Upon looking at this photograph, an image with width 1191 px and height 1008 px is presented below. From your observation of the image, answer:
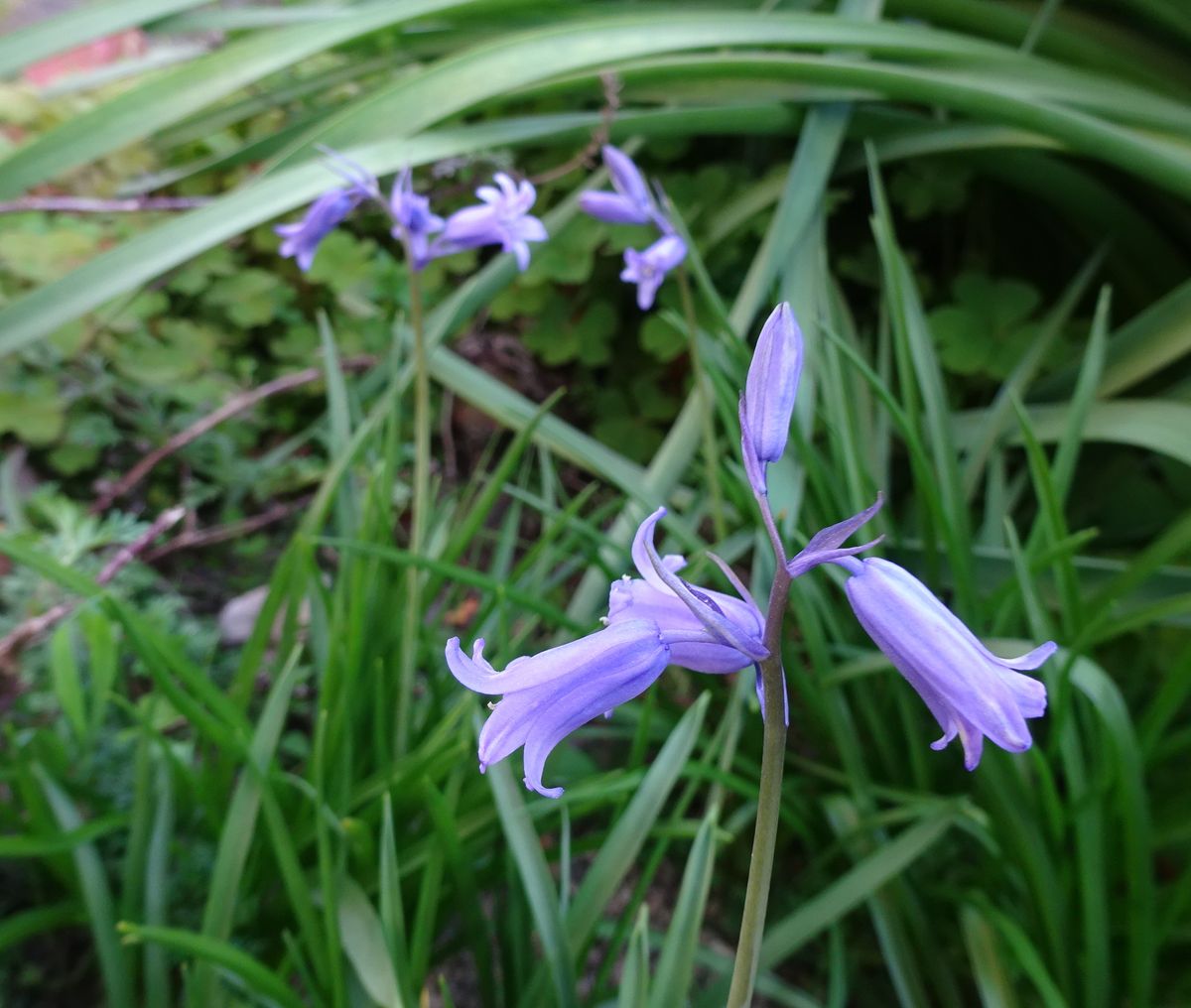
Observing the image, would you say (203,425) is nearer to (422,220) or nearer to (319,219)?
(319,219)

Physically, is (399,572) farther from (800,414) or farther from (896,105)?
(896,105)

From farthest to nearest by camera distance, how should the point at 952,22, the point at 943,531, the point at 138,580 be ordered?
1. the point at 952,22
2. the point at 138,580
3. the point at 943,531

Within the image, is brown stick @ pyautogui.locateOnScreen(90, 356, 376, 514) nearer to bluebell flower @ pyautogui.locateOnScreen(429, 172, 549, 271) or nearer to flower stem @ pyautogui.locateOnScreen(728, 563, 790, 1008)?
bluebell flower @ pyautogui.locateOnScreen(429, 172, 549, 271)

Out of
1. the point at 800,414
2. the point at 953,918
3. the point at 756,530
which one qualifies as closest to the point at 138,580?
the point at 756,530

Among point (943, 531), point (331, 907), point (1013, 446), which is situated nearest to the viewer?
point (331, 907)

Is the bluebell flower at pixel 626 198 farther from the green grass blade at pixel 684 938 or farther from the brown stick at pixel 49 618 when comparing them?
the green grass blade at pixel 684 938

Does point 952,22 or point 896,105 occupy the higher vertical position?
point 952,22

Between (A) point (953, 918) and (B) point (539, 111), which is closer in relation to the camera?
(A) point (953, 918)

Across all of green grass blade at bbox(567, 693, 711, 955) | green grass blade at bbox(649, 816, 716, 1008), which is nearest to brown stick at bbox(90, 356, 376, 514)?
green grass blade at bbox(567, 693, 711, 955)
